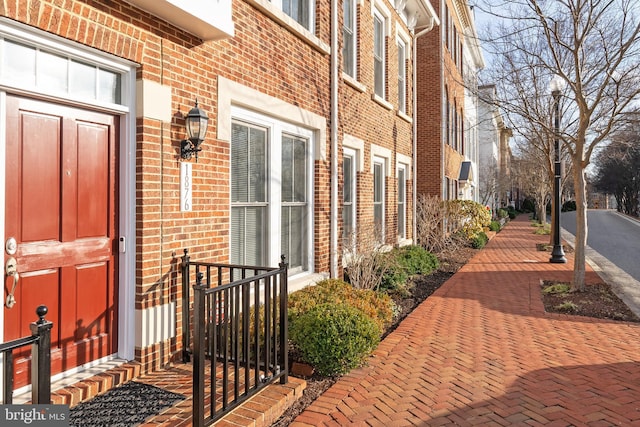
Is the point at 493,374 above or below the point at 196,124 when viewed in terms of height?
below

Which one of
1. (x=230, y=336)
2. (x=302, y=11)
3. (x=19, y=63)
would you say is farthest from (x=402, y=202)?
(x=19, y=63)

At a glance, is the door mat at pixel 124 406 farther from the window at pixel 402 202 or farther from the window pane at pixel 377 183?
the window at pixel 402 202

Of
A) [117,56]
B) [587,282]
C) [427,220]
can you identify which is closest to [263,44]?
[117,56]

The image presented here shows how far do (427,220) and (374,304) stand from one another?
313 inches

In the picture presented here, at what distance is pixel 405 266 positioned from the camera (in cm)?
910

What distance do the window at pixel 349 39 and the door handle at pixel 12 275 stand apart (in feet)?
21.3

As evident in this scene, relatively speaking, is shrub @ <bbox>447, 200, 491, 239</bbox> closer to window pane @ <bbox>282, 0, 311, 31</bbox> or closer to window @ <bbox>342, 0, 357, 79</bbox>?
window @ <bbox>342, 0, 357, 79</bbox>

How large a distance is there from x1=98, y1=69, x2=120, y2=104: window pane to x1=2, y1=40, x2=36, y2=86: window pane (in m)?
0.54

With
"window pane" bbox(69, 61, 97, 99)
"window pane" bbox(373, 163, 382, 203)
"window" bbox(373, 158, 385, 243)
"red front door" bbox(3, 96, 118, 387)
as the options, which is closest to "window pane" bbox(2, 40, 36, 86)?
"red front door" bbox(3, 96, 118, 387)

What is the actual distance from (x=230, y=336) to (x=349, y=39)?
634 centimetres

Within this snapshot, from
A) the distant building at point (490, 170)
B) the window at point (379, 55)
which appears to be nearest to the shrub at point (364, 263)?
the window at point (379, 55)

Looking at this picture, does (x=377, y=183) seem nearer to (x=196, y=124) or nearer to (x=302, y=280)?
(x=302, y=280)

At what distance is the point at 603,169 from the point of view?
57.2 metres

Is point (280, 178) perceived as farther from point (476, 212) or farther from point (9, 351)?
point (476, 212)
